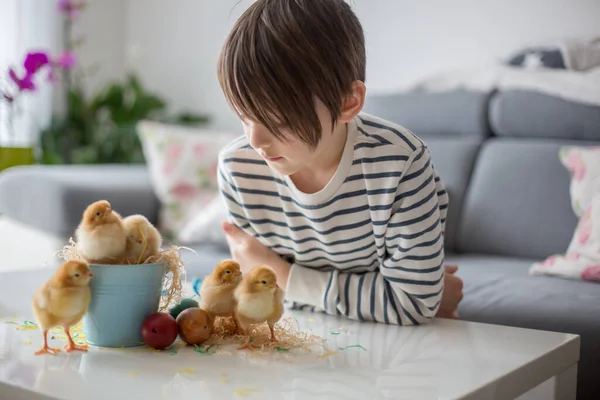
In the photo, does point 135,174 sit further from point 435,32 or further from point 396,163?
point 396,163

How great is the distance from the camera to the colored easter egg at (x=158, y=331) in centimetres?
91

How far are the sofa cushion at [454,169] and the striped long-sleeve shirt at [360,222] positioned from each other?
92 centimetres

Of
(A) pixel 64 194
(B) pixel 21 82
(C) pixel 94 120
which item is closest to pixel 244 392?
(B) pixel 21 82

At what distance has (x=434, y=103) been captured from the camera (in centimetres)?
233

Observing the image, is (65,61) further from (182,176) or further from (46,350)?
(46,350)

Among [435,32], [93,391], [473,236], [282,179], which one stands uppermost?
[435,32]

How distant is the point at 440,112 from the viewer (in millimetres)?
2318

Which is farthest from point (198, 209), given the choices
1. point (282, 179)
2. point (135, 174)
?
point (282, 179)

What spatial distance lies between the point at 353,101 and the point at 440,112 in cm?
134

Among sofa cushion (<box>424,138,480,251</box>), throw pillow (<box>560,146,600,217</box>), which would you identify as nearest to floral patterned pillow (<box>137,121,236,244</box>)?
sofa cushion (<box>424,138,480,251</box>)

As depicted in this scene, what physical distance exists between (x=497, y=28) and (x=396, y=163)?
5.42 ft

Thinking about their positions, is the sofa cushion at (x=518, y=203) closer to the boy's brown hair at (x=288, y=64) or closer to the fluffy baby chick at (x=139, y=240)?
the boy's brown hair at (x=288, y=64)

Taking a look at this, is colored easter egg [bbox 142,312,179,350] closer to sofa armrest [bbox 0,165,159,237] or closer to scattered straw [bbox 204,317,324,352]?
scattered straw [bbox 204,317,324,352]

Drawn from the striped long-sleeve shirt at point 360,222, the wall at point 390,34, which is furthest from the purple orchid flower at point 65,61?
the striped long-sleeve shirt at point 360,222
